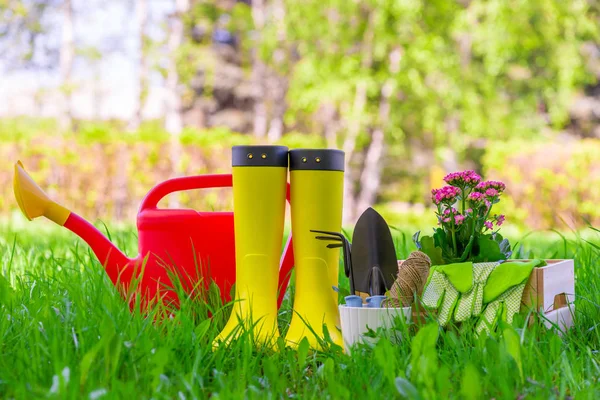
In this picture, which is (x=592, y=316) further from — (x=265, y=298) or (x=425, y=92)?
(x=425, y=92)

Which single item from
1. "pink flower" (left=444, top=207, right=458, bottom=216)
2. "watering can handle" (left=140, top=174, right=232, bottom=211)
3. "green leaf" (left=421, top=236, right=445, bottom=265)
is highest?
"watering can handle" (left=140, top=174, right=232, bottom=211)

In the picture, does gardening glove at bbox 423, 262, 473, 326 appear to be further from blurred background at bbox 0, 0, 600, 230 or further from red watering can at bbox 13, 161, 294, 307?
blurred background at bbox 0, 0, 600, 230

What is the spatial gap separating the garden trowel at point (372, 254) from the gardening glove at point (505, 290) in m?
0.20

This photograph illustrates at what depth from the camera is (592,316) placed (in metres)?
1.47

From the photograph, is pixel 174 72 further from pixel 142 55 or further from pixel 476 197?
pixel 476 197

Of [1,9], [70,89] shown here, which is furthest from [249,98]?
[1,9]

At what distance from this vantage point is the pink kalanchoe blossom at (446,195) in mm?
1410

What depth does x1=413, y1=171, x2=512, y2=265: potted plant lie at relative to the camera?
4.67ft

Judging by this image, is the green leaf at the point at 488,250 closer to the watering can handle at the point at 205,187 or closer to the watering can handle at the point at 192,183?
the watering can handle at the point at 205,187

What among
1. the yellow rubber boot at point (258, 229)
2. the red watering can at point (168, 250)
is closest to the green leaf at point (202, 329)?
the yellow rubber boot at point (258, 229)

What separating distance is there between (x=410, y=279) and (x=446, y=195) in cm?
20

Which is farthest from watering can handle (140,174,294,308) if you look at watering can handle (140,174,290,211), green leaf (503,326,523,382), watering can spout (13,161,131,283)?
green leaf (503,326,523,382)

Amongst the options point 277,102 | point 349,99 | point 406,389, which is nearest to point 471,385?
point 406,389

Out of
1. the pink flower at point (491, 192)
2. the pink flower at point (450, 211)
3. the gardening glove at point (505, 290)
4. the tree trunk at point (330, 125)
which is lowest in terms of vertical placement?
the gardening glove at point (505, 290)
